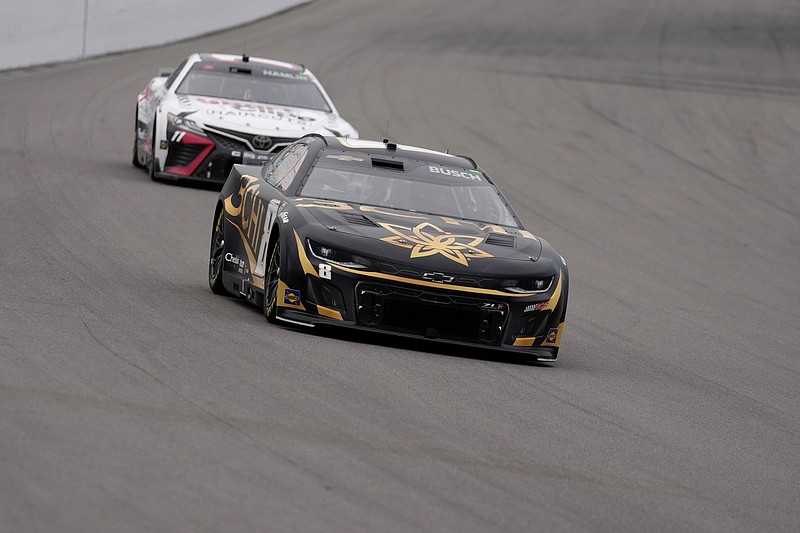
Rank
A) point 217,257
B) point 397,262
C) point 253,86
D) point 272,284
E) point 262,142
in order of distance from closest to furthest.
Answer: point 397,262 < point 272,284 < point 217,257 < point 262,142 < point 253,86

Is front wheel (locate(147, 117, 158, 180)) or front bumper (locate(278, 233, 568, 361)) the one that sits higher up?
front bumper (locate(278, 233, 568, 361))

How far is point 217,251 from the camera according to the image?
11016 millimetres

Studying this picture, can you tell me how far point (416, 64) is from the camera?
3127cm

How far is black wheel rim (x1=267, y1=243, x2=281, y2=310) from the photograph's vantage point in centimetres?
927

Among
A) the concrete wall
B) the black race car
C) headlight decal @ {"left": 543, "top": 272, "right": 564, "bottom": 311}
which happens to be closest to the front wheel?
the black race car

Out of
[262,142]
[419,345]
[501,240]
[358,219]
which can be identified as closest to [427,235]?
[358,219]

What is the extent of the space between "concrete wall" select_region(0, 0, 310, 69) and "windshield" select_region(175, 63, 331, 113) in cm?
1037

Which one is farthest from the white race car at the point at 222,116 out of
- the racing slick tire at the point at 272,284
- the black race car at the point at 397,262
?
the racing slick tire at the point at 272,284

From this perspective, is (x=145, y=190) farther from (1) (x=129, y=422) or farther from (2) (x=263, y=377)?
(1) (x=129, y=422)

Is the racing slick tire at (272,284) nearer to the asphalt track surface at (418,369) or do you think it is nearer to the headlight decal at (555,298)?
the asphalt track surface at (418,369)

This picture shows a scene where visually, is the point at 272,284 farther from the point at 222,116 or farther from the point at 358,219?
the point at 222,116

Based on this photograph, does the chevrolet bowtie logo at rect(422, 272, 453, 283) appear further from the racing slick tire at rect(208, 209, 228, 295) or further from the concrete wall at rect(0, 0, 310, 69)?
the concrete wall at rect(0, 0, 310, 69)

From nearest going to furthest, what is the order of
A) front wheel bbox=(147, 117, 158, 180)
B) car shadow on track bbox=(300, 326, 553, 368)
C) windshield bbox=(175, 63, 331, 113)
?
1. car shadow on track bbox=(300, 326, 553, 368)
2. front wheel bbox=(147, 117, 158, 180)
3. windshield bbox=(175, 63, 331, 113)

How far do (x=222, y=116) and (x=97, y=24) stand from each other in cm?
1511
